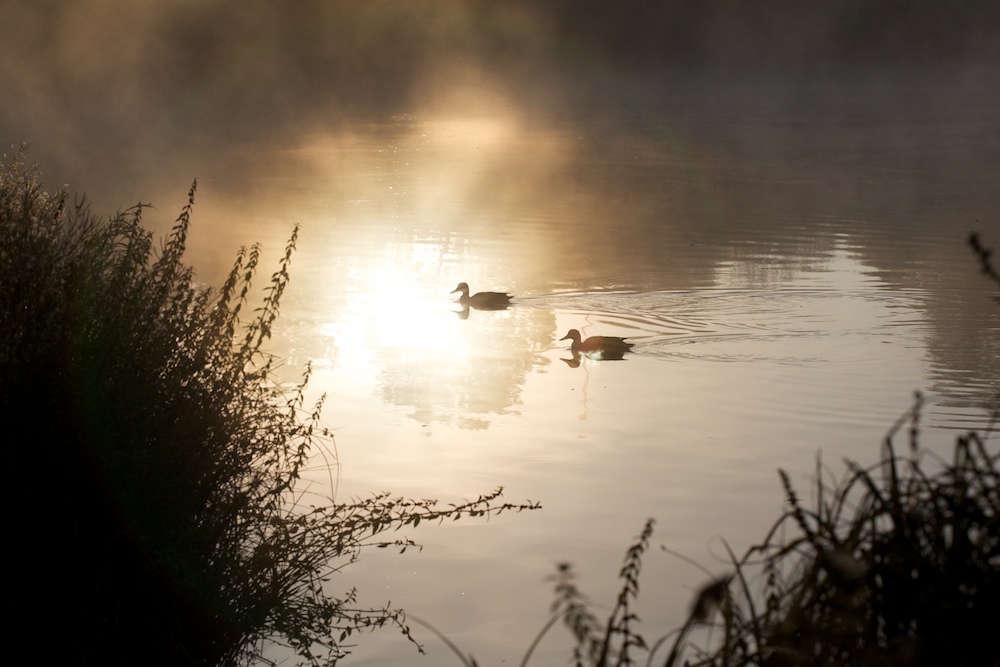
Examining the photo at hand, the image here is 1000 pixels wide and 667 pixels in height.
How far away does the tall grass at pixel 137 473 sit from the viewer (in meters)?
4.21

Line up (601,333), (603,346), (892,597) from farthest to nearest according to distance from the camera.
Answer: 1. (601,333)
2. (603,346)
3. (892,597)

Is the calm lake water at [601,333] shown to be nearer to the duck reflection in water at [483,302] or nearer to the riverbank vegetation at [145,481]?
the duck reflection in water at [483,302]

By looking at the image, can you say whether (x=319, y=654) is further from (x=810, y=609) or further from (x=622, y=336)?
(x=622, y=336)

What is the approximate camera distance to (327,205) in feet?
76.5

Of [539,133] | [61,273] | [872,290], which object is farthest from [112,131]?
[61,273]

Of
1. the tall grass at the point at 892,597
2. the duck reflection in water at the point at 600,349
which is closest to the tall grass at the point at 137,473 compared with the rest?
the tall grass at the point at 892,597

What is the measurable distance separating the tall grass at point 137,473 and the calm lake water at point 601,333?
0.72 metres

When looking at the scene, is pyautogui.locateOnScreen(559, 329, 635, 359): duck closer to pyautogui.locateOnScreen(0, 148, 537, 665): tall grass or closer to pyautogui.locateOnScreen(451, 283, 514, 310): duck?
pyautogui.locateOnScreen(451, 283, 514, 310): duck

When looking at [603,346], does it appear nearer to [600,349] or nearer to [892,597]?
[600,349]

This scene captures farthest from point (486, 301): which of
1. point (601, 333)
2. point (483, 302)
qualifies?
point (601, 333)

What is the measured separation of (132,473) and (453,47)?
59.2 meters

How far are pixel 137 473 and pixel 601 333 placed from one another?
8.91 meters

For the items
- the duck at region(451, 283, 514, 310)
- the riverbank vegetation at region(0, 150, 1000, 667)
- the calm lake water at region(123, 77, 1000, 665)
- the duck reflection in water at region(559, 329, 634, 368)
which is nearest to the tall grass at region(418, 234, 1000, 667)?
the riverbank vegetation at region(0, 150, 1000, 667)

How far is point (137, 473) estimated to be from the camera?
14.1 ft
